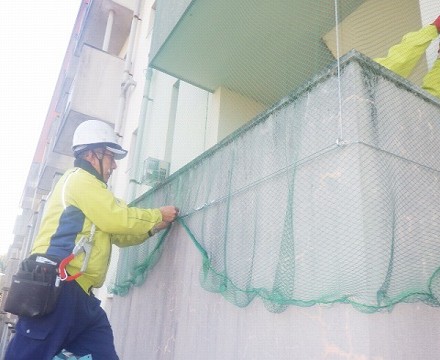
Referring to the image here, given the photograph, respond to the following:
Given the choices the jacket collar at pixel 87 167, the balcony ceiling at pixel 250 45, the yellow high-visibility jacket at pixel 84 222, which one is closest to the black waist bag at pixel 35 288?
the yellow high-visibility jacket at pixel 84 222

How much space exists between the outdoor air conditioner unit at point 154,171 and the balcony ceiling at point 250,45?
1.25 metres

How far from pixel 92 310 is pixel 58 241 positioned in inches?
22.8

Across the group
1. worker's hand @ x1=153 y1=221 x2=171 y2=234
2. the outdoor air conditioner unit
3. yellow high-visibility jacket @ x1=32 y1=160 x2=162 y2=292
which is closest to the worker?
yellow high-visibility jacket @ x1=32 y1=160 x2=162 y2=292

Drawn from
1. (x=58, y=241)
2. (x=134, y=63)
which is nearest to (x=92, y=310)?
(x=58, y=241)

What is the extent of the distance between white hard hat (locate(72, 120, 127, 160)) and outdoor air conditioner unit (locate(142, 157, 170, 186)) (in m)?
1.65

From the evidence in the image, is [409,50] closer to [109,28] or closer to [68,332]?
[68,332]

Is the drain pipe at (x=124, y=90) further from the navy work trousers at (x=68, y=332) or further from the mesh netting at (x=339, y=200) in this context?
the mesh netting at (x=339, y=200)

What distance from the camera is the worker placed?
2.69m

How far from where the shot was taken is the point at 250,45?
4926mm

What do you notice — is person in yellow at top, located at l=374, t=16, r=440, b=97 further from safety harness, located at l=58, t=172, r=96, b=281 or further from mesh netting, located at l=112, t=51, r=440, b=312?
safety harness, located at l=58, t=172, r=96, b=281

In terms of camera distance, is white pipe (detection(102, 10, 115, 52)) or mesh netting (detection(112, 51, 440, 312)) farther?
white pipe (detection(102, 10, 115, 52))

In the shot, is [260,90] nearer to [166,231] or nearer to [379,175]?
[166,231]

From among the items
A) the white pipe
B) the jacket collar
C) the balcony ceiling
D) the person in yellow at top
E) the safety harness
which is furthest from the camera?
the white pipe

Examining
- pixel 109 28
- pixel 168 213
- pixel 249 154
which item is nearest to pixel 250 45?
pixel 249 154
